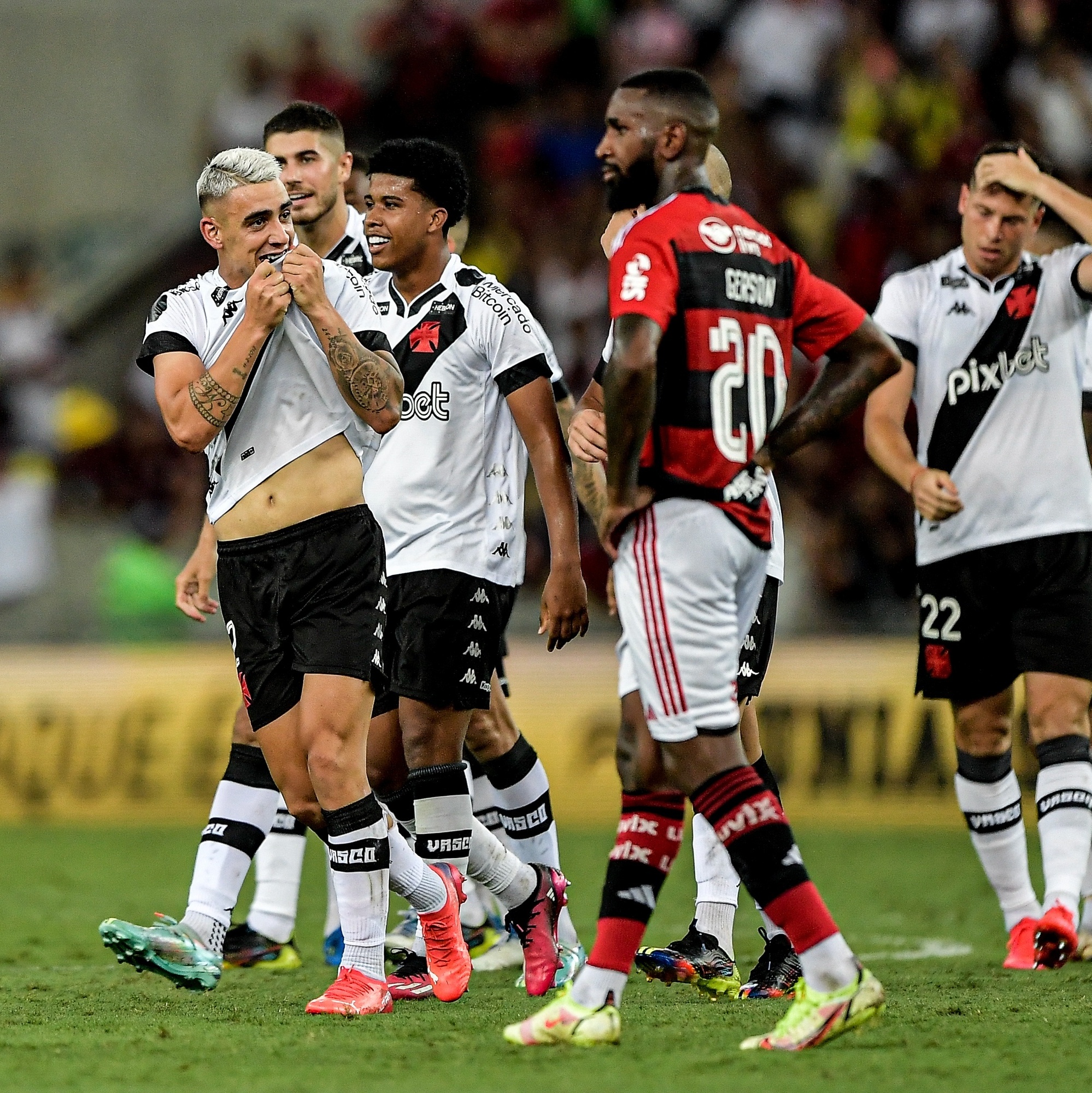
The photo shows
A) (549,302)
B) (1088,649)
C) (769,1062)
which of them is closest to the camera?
(769,1062)

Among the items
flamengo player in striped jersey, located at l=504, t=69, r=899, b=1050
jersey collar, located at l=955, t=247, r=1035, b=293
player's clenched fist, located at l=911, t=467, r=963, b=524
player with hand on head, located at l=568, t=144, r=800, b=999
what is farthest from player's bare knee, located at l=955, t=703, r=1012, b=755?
flamengo player in striped jersey, located at l=504, t=69, r=899, b=1050

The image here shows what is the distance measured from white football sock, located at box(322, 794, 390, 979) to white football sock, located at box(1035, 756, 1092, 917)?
253cm

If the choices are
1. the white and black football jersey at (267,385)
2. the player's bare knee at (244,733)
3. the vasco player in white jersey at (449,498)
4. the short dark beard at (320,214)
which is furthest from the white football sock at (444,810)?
the short dark beard at (320,214)

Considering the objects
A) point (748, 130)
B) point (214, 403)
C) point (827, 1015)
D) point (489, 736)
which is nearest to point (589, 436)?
point (214, 403)

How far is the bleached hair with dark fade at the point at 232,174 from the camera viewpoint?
5543 mm

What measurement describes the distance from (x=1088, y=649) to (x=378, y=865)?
9.25ft

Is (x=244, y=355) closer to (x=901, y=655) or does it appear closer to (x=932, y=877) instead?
(x=932, y=877)

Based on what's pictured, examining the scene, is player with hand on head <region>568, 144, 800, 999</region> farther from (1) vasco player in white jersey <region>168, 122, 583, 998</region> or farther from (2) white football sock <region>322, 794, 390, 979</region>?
(2) white football sock <region>322, 794, 390, 979</region>

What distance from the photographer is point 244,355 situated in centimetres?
536

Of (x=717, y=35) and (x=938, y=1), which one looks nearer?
(x=938, y=1)

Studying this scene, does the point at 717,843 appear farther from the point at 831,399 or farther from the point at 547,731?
the point at 547,731

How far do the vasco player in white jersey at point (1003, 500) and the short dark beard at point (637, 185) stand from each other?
7.41 ft

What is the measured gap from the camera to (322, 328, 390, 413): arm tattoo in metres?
5.42

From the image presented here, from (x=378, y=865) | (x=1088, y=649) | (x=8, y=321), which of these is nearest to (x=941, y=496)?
(x=1088, y=649)
